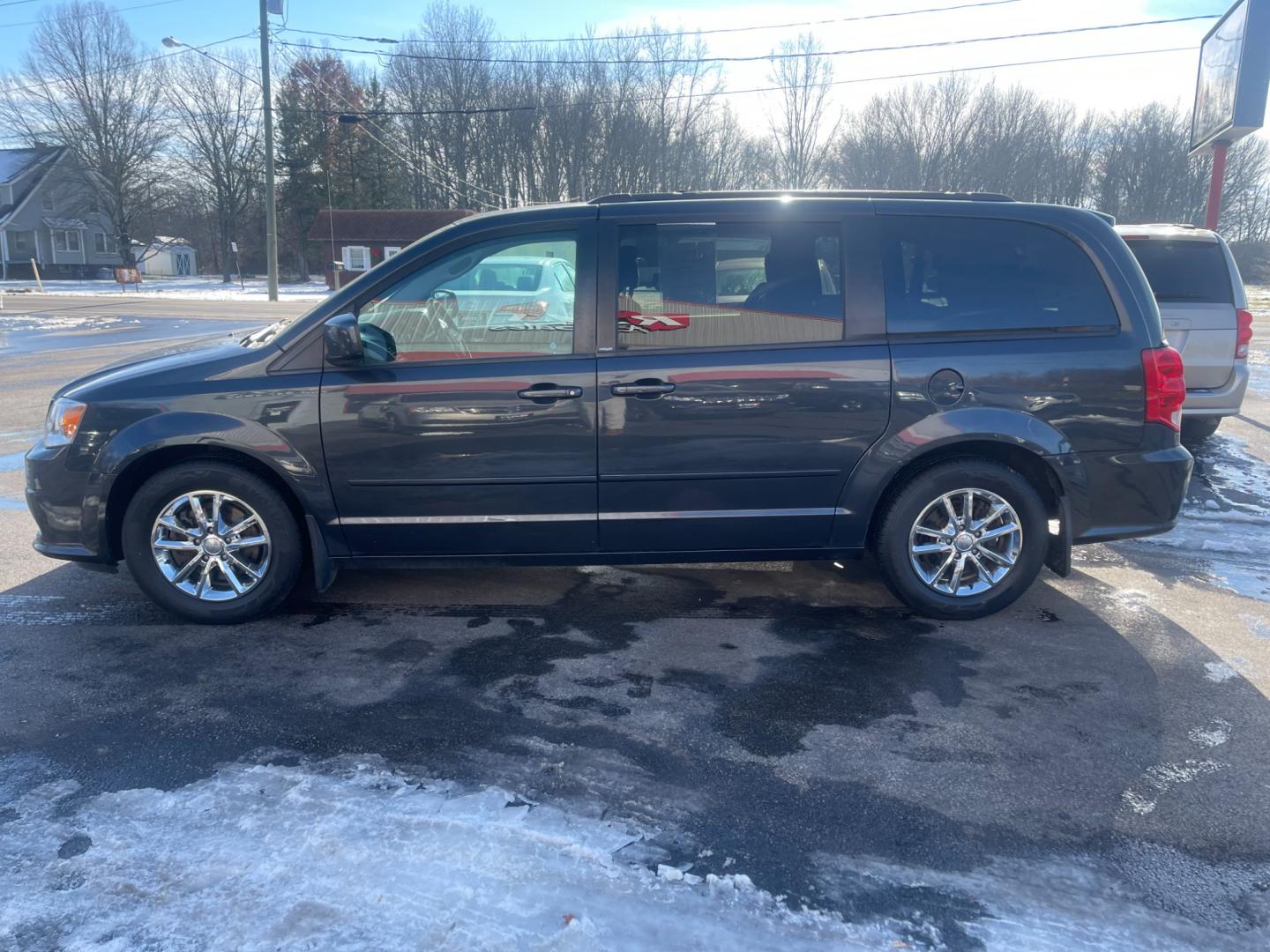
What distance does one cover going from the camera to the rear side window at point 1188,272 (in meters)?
7.67

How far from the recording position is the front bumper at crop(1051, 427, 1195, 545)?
4.32 m

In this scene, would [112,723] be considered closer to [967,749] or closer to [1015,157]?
[967,749]

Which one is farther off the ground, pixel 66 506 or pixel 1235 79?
pixel 1235 79

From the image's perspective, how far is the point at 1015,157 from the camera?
63.0 m

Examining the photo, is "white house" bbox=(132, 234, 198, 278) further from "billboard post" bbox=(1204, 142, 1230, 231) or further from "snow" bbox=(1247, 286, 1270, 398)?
"billboard post" bbox=(1204, 142, 1230, 231)

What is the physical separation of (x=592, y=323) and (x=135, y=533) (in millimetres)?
2356

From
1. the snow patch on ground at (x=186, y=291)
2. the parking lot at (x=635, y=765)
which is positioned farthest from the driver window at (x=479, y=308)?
the snow patch on ground at (x=186, y=291)

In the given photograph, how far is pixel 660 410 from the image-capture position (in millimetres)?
4137

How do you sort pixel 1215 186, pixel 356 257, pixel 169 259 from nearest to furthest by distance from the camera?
1. pixel 1215 186
2. pixel 356 257
3. pixel 169 259

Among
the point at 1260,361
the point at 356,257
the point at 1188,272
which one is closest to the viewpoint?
the point at 1188,272

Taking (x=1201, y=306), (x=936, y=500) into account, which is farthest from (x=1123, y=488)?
(x=1201, y=306)

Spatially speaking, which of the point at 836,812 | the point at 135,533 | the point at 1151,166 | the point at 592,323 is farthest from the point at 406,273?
the point at 1151,166

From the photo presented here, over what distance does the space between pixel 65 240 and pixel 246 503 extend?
72318 millimetres

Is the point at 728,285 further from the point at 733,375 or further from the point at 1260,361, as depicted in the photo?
the point at 1260,361
